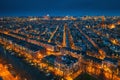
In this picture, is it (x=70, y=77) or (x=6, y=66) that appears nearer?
(x=70, y=77)

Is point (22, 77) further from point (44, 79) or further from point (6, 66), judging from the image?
point (6, 66)

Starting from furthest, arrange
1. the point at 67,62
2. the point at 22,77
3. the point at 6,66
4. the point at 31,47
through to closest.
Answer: the point at 31,47 < the point at 6,66 < the point at 67,62 < the point at 22,77

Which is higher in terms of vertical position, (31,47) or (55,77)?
(31,47)

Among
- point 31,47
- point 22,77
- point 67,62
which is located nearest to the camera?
point 22,77

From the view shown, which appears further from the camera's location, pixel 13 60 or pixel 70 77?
pixel 13 60

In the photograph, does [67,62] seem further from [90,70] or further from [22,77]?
[22,77]

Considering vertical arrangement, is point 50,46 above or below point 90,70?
above

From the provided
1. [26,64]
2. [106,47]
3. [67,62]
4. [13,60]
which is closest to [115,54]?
[106,47]

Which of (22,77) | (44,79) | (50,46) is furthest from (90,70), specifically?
(50,46)

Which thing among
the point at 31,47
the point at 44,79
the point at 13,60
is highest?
the point at 31,47
